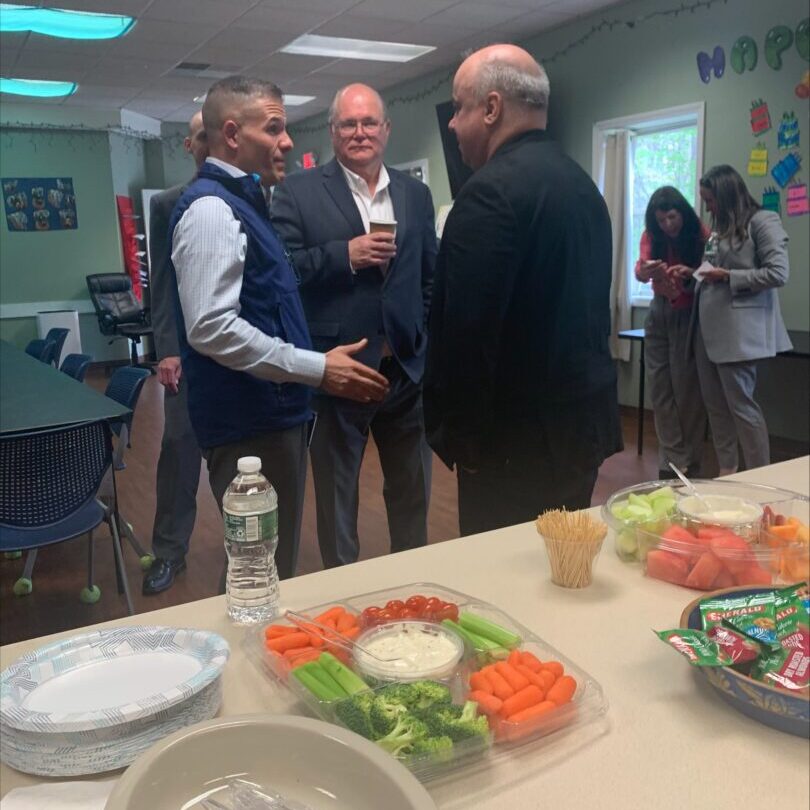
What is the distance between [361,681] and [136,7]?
5684 mm

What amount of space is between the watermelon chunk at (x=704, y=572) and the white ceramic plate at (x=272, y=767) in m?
0.64

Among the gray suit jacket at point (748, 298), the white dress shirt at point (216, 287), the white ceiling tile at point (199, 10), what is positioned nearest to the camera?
the white dress shirt at point (216, 287)

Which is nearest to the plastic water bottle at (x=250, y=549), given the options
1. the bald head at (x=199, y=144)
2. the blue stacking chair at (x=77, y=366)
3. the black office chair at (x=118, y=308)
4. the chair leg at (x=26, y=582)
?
the bald head at (x=199, y=144)

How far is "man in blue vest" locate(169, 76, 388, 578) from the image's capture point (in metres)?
1.66

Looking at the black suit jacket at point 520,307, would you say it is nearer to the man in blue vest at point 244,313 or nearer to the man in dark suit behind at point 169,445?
the man in blue vest at point 244,313

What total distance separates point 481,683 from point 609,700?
150 mm

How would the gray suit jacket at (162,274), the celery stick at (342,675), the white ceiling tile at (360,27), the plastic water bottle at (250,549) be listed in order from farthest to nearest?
the white ceiling tile at (360,27) < the gray suit jacket at (162,274) < the plastic water bottle at (250,549) < the celery stick at (342,675)

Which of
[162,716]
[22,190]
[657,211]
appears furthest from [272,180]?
[22,190]

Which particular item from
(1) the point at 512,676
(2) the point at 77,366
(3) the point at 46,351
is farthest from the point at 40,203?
(1) the point at 512,676

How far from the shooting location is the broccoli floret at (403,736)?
73cm

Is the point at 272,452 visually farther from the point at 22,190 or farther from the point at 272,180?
the point at 22,190

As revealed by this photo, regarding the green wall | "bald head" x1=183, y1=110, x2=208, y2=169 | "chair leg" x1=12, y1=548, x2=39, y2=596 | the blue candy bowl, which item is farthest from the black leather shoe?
the green wall

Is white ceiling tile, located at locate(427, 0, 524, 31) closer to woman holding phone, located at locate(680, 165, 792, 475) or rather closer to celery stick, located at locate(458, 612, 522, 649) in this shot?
woman holding phone, located at locate(680, 165, 792, 475)

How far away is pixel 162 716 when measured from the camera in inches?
30.6
